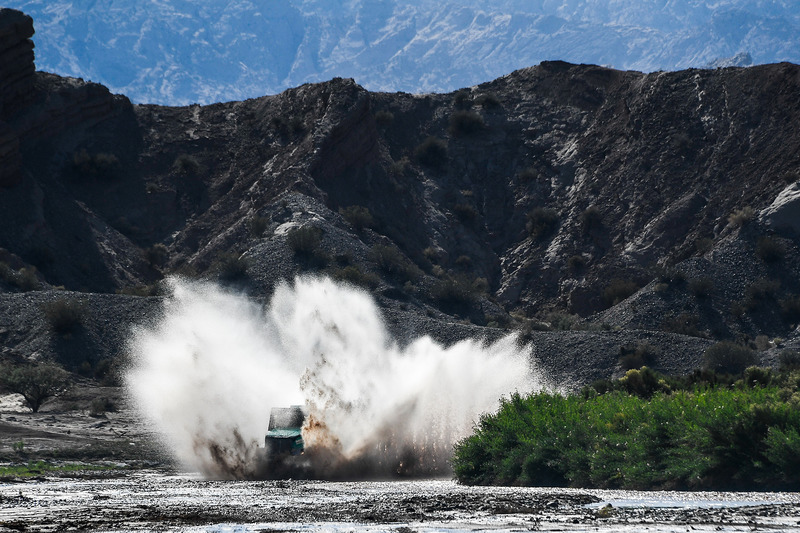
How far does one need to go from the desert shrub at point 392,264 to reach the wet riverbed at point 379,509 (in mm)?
44923

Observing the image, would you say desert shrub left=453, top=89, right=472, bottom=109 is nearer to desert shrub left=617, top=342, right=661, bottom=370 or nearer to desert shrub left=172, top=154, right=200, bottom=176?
desert shrub left=172, top=154, right=200, bottom=176

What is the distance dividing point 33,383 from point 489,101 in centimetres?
6310

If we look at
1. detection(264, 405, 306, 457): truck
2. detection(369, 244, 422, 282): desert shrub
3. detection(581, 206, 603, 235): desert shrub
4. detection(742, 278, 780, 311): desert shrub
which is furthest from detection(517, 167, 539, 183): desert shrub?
detection(264, 405, 306, 457): truck

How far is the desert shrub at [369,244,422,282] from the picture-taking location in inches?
2926

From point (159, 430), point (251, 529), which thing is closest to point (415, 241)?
point (159, 430)

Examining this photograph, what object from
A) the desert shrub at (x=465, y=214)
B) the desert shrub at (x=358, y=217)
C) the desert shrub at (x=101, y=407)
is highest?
the desert shrub at (x=465, y=214)

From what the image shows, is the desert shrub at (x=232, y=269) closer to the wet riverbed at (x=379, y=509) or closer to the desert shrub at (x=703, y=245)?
the desert shrub at (x=703, y=245)

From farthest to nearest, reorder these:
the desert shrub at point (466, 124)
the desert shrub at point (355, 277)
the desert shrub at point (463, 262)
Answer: the desert shrub at point (466, 124) < the desert shrub at point (463, 262) < the desert shrub at point (355, 277)

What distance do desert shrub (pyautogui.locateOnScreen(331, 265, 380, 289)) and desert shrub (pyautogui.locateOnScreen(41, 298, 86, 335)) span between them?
621 inches

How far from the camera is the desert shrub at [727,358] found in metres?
54.4

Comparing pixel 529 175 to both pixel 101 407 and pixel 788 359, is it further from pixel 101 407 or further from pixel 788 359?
pixel 101 407

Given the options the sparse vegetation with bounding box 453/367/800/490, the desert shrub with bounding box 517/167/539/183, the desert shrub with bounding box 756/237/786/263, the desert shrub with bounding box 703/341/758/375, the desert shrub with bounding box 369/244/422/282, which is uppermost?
the desert shrub with bounding box 517/167/539/183

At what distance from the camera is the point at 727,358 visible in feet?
181

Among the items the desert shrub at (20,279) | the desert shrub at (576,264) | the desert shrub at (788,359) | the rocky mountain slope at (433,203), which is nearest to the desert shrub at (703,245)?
the rocky mountain slope at (433,203)
